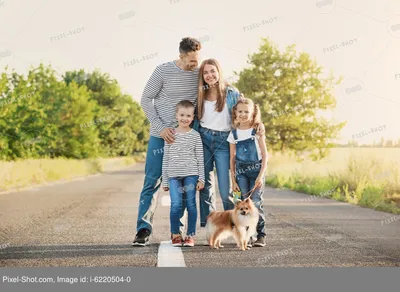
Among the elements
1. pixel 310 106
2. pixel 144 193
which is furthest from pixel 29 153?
pixel 144 193

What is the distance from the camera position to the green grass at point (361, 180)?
10992mm

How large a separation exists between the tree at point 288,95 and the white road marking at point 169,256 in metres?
18.0

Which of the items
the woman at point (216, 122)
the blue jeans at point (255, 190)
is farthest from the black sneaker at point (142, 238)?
the blue jeans at point (255, 190)

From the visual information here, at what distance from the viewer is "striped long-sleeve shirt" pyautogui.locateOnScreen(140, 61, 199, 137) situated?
6098 millimetres

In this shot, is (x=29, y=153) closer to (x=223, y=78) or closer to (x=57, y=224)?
(x=57, y=224)

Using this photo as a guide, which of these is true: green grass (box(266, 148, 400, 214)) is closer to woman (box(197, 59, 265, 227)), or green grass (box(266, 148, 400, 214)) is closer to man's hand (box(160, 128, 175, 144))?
woman (box(197, 59, 265, 227))

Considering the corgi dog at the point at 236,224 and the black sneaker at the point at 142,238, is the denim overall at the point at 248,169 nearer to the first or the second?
the corgi dog at the point at 236,224

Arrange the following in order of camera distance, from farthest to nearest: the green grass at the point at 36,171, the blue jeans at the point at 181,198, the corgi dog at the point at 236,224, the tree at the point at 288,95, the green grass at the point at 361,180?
1. the tree at the point at 288,95
2. the green grass at the point at 36,171
3. the green grass at the point at 361,180
4. the blue jeans at the point at 181,198
5. the corgi dog at the point at 236,224

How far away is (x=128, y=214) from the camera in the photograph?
9.36 m

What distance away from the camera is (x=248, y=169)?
6.11 metres

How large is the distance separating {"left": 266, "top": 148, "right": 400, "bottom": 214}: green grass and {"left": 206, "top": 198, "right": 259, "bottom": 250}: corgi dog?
4507 mm

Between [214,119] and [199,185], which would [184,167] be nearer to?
[199,185]

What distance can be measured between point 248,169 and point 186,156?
673mm

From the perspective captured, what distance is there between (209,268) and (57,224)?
12.2 ft
